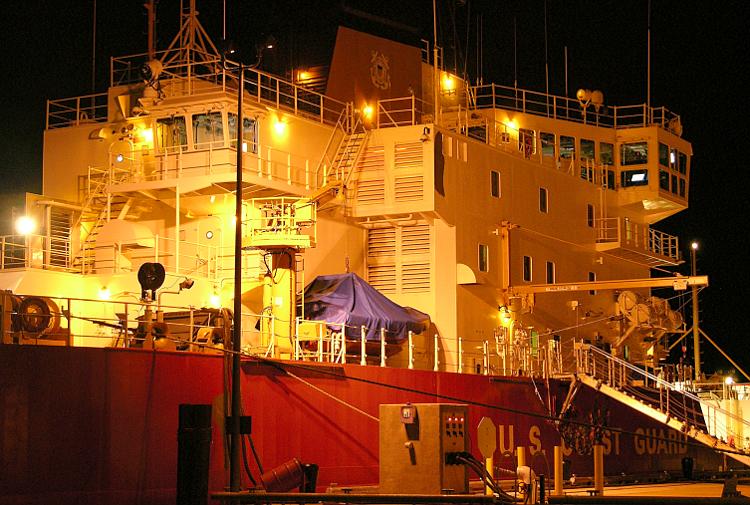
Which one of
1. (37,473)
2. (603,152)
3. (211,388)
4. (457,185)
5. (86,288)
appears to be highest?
(603,152)

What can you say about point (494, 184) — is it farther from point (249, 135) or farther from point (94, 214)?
point (94, 214)

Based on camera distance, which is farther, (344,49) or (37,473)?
(344,49)

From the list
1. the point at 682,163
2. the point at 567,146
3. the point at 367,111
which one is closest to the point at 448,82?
the point at 567,146

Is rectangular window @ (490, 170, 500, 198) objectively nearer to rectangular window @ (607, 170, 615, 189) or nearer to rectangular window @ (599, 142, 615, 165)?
rectangular window @ (599, 142, 615, 165)

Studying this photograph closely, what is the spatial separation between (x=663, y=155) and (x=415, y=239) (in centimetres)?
1625

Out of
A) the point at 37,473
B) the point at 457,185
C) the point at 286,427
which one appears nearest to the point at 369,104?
the point at 457,185

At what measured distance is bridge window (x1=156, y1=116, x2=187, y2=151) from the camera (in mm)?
31719

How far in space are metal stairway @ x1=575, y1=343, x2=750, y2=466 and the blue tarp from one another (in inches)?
268

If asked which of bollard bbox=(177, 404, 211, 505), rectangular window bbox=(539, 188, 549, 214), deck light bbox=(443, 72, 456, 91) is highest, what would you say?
deck light bbox=(443, 72, 456, 91)

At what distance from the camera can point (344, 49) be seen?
127ft

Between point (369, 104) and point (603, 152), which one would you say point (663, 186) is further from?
point (369, 104)

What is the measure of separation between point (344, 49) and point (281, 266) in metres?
12.5

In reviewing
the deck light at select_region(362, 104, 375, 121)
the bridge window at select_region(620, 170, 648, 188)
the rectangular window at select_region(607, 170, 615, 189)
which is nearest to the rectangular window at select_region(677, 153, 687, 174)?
the bridge window at select_region(620, 170, 648, 188)

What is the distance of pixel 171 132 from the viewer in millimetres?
31953
